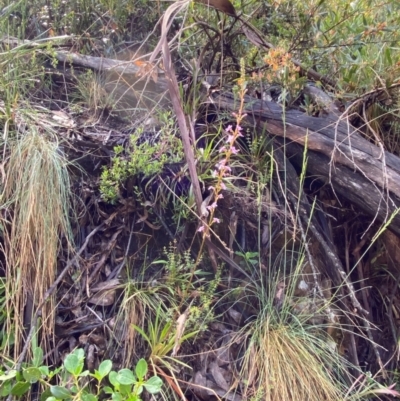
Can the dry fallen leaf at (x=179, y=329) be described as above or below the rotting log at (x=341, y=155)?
below

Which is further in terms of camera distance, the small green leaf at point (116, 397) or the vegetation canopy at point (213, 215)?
the vegetation canopy at point (213, 215)

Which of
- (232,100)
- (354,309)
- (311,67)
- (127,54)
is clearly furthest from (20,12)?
(354,309)

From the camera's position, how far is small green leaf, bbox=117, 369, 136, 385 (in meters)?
1.43

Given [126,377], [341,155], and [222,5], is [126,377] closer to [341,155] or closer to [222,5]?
[341,155]

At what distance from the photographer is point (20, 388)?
1421mm

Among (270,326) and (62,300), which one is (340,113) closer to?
(270,326)

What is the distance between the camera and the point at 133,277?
5.90ft

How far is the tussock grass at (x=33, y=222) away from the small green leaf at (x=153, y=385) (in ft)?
1.26

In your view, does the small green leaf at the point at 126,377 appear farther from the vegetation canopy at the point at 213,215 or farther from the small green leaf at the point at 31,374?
the small green leaf at the point at 31,374

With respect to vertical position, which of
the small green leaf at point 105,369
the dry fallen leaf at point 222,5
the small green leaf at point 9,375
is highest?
the dry fallen leaf at point 222,5

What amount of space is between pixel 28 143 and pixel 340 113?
121 cm

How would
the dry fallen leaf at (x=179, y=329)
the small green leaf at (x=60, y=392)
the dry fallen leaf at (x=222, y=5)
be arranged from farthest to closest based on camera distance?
1. the dry fallen leaf at (x=222, y=5)
2. the dry fallen leaf at (x=179, y=329)
3. the small green leaf at (x=60, y=392)

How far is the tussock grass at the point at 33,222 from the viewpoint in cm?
163

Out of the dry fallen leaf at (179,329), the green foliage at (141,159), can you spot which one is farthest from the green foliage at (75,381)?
the green foliage at (141,159)
